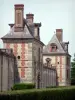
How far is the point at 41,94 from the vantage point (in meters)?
25.3

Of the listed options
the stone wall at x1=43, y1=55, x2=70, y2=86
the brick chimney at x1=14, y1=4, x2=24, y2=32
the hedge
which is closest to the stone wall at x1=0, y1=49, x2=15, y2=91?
the brick chimney at x1=14, y1=4, x2=24, y2=32

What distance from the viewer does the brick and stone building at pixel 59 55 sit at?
234 ft

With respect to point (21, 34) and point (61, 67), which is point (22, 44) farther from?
point (61, 67)

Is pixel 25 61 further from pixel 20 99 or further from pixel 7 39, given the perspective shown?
pixel 20 99

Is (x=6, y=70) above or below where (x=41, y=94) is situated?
above

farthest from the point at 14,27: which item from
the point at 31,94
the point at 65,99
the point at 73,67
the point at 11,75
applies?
the point at 73,67

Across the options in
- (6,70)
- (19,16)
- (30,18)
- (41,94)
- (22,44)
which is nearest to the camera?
(41,94)

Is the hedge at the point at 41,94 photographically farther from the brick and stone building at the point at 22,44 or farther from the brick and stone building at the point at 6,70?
the brick and stone building at the point at 22,44

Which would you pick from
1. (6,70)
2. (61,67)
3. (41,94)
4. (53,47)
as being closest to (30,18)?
(6,70)

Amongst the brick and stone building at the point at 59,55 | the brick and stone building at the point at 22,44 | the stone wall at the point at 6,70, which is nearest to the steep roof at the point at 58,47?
the brick and stone building at the point at 59,55

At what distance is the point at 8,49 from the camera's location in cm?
4644

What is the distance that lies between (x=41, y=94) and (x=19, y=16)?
73.3 feet

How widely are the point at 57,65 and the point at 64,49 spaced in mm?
2455

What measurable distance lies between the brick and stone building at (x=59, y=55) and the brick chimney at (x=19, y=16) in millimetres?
23684
